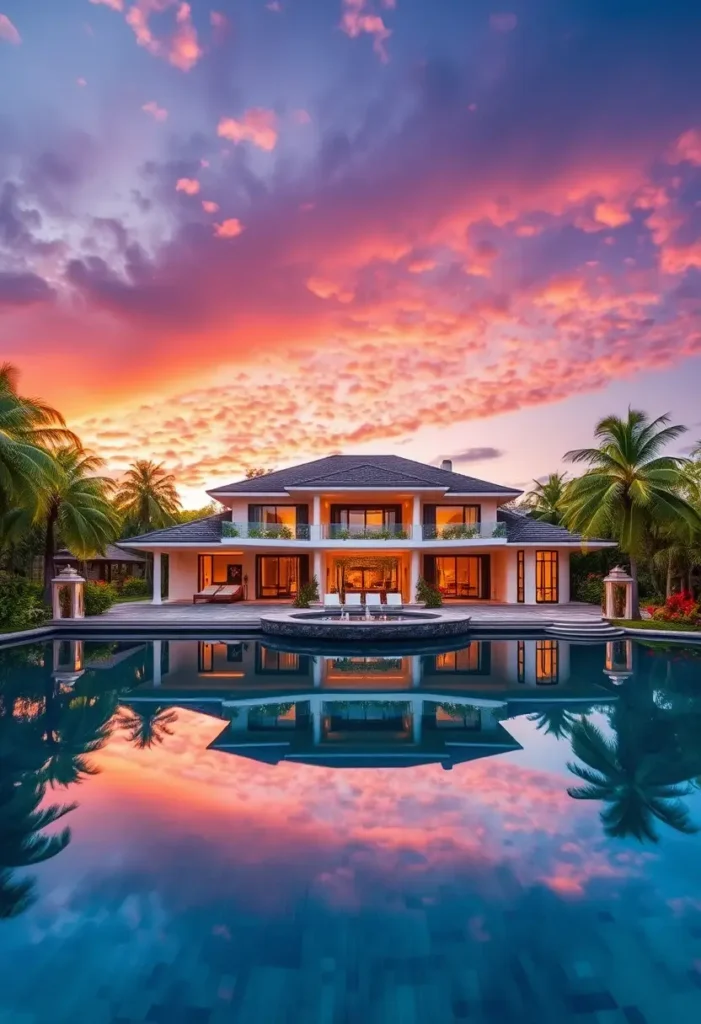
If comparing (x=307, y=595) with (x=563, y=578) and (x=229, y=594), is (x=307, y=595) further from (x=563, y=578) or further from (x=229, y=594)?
(x=563, y=578)

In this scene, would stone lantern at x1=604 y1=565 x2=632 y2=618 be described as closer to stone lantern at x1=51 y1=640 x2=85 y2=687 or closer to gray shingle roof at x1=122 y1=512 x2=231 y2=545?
gray shingle roof at x1=122 y1=512 x2=231 y2=545

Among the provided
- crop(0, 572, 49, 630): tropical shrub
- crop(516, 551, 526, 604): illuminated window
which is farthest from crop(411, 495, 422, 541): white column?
crop(0, 572, 49, 630): tropical shrub

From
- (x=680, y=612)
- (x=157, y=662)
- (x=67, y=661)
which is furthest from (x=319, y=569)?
(x=680, y=612)

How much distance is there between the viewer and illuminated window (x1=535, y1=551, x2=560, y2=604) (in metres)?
24.9

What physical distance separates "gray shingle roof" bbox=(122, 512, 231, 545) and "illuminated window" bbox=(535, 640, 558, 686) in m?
14.0

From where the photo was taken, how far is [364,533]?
23.4 meters

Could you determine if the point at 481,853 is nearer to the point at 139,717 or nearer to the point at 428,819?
the point at 428,819

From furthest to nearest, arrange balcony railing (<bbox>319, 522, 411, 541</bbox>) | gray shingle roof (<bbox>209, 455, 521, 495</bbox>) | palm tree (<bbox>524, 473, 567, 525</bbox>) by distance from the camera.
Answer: palm tree (<bbox>524, 473, 567, 525</bbox>) < balcony railing (<bbox>319, 522, 411, 541</bbox>) < gray shingle roof (<bbox>209, 455, 521, 495</bbox>)

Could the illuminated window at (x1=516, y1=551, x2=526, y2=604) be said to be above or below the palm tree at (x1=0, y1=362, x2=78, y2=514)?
below

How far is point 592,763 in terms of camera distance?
730 centimetres

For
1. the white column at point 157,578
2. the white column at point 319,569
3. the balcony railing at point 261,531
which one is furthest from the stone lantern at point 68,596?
the white column at point 319,569

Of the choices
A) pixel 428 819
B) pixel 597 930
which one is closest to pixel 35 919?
pixel 428 819

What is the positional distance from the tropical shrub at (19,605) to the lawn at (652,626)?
791 inches

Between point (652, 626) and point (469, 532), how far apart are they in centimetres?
777
